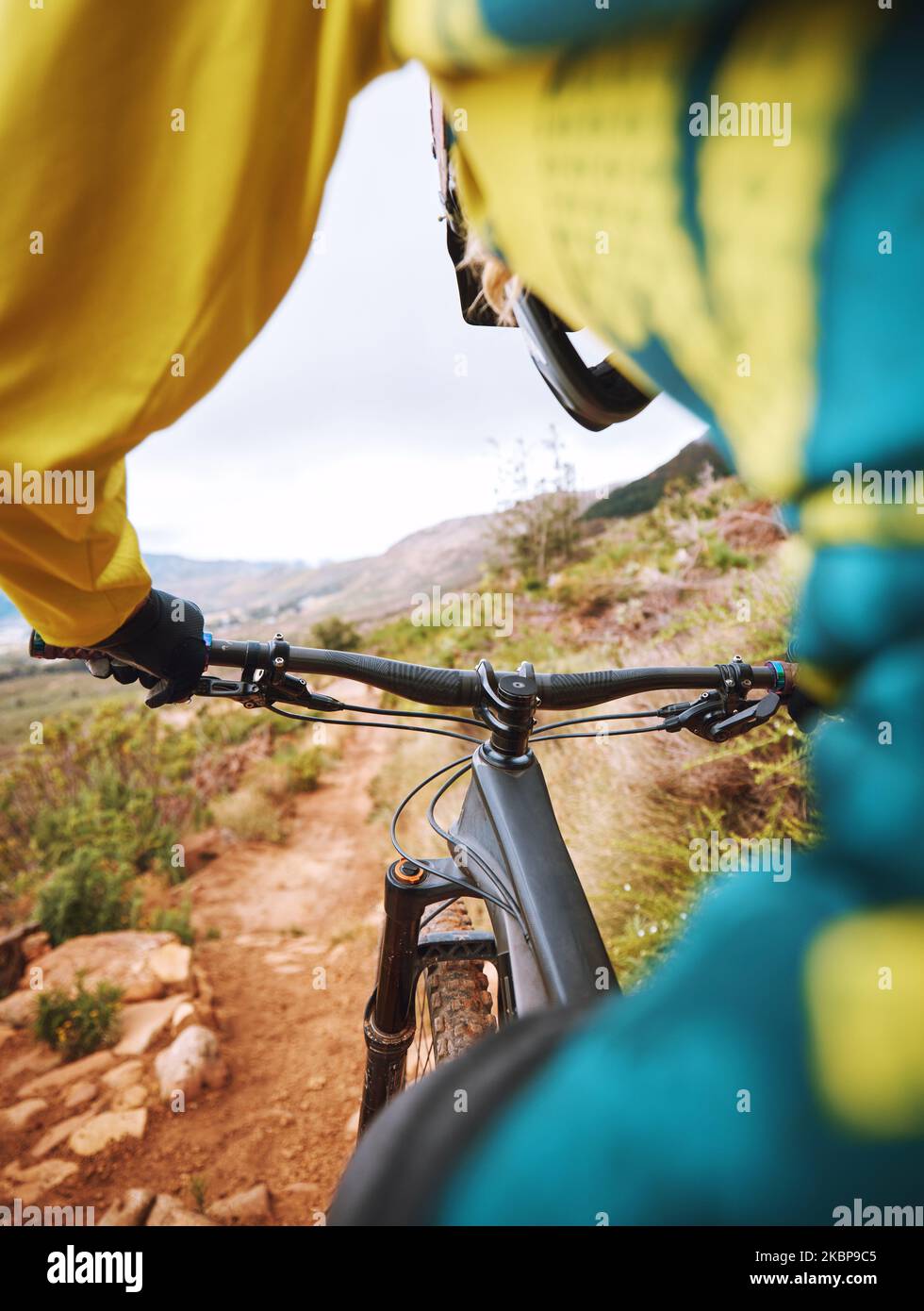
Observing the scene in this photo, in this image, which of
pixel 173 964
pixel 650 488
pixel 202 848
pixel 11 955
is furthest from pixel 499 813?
pixel 650 488

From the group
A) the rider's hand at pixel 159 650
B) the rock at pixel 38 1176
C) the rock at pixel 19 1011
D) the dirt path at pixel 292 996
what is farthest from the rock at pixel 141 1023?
the rider's hand at pixel 159 650

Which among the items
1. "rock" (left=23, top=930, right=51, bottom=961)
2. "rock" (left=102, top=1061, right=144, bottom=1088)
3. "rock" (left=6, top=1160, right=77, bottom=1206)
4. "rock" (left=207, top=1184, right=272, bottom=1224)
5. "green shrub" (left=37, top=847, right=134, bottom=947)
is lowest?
"rock" (left=207, top=1184, right=272, bottom=1224)

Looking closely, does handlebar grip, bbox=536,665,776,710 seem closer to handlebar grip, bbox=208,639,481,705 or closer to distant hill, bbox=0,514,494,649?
handlebar grip, bbox=208,639,481,705

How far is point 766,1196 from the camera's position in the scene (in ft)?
0.88

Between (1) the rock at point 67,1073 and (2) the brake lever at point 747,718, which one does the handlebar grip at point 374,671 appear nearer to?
(2) the brake lever at point 747,718

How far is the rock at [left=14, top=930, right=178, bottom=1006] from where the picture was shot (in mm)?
3779

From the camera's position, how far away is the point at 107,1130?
9.73 ft

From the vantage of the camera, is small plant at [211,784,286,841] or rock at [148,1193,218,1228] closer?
rock at [148,1193,218,1228]

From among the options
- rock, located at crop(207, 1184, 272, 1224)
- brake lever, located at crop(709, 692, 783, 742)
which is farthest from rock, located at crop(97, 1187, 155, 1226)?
brake lever, located at crop(709, 692, 783, 742)

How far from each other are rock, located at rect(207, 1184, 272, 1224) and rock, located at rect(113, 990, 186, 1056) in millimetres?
977

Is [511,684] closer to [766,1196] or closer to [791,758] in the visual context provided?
[766,1196]

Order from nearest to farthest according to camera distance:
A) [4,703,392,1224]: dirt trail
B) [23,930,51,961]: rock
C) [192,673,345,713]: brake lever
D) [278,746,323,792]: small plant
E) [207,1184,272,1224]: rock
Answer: [192,673,345,713]: brake lever, [207,1184,272,1224]: rock, [4,703,392,1224]: dirt trail, [23,930,51,961]: rock, [278,746,323,792]: small plant

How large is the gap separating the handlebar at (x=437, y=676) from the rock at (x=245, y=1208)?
243 centimetres
